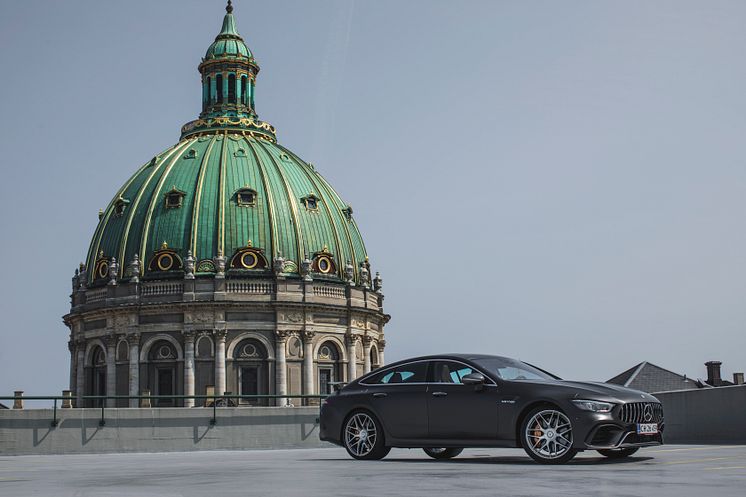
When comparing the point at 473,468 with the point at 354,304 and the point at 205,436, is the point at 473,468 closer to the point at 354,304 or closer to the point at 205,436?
the point at 205,436

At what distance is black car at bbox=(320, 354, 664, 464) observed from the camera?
1458 centimetres

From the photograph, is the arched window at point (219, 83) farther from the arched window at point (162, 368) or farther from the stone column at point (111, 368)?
the arched window at point (162, 368)

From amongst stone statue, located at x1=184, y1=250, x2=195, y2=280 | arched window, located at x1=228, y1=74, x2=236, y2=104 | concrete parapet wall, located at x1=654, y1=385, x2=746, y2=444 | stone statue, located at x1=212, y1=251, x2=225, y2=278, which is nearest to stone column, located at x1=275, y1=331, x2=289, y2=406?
stone statue, located at x1=212, y1=251, x2=225, y2=278

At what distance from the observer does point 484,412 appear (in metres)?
15.5

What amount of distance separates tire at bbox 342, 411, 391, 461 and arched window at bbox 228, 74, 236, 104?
71497mm

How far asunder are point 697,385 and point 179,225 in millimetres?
36666

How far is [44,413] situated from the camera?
93.3 ft

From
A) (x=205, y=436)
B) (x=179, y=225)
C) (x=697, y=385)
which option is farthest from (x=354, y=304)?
(x=205, y=436)

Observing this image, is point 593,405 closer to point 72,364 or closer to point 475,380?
point 475,380

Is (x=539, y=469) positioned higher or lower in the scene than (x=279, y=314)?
lower

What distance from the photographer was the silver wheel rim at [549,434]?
1461 cm

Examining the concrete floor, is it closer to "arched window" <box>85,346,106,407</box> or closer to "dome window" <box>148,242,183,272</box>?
"dome window" <box>148,242,183,272</box>

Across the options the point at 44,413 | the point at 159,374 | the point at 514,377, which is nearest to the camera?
the point at 514,377

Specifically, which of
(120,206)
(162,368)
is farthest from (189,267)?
(120,206)
